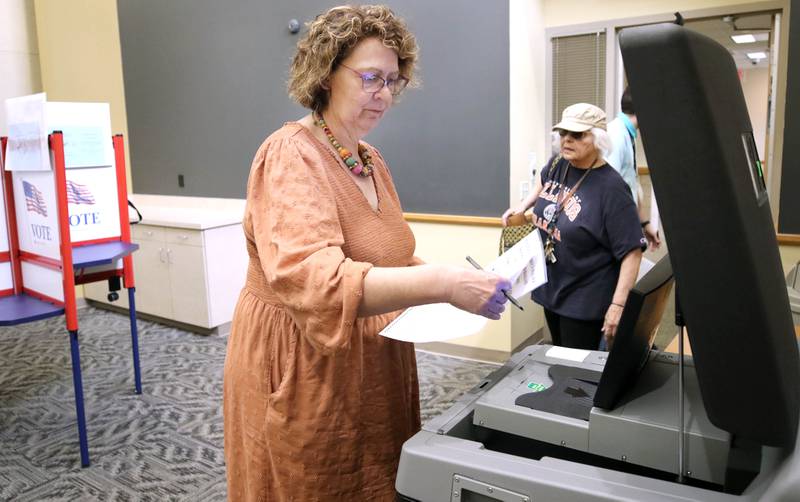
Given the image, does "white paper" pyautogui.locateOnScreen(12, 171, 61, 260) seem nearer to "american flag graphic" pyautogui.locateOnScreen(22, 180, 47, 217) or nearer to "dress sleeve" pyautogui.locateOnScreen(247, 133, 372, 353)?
"american flag graphic" pyautogui.locateOnScreen(22, 180, 47, 217)

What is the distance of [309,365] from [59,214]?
1820 millimetres

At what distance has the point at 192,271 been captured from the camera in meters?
4.28

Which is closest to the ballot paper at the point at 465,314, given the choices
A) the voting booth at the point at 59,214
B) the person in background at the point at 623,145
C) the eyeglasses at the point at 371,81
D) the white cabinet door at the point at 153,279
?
the eyeglasses at the point at 371,81

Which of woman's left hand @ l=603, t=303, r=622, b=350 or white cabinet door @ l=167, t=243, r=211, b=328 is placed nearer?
woman's left hand @ l=603, t=303, r=622, b=350

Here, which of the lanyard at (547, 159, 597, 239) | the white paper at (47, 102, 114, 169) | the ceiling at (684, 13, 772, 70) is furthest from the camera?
the ceiling at (684, 13, 772, 70)

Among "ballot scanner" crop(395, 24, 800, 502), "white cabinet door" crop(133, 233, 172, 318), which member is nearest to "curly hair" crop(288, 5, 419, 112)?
"ballot scanner" crop(395, 24, 800, 502)

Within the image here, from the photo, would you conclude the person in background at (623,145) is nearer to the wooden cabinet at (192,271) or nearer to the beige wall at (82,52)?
the wooden cabinet at (192,271)

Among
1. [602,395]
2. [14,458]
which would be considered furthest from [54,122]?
[602,395]

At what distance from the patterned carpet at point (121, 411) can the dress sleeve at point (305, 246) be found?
169 cm

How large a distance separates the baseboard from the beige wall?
3340mm

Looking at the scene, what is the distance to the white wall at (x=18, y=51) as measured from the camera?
525 centimetres

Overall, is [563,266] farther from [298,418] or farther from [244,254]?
[244,254]

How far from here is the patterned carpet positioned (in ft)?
8.05

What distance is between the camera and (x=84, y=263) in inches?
107
